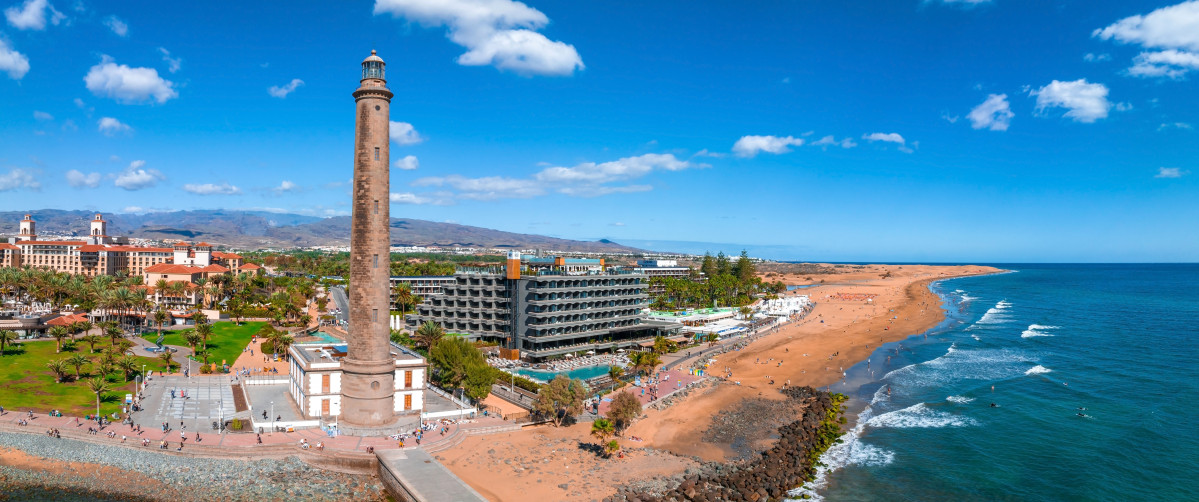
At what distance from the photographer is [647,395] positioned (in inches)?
2244

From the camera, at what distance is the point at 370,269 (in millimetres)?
41281

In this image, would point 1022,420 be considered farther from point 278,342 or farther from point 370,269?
point 278,342

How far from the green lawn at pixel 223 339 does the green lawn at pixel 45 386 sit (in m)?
7.76

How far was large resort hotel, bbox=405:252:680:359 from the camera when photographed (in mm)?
76125

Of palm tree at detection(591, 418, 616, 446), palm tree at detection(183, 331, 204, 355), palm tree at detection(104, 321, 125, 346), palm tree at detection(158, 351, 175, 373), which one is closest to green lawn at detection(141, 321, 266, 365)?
palm tree at detection(183, 331, 204, 355)

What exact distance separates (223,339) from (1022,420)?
9079 cm

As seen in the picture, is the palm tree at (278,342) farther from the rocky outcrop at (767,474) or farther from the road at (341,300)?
the rocky outcrop at (767,474)

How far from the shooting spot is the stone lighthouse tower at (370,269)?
40.7m

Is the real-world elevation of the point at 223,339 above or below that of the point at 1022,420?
above

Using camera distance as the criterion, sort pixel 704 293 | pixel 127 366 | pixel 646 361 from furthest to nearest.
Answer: pixel 704 293 → pixel 646 361 → pixel 127 366

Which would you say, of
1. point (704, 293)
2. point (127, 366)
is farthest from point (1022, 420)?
point (704, 293)

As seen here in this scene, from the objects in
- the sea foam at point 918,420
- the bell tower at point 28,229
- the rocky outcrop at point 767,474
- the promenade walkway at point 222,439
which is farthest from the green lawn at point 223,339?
the bell tower at point 28,229

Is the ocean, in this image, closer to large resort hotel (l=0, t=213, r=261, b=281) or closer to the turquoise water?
the turquoise water

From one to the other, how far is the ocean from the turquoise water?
26.4m
